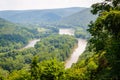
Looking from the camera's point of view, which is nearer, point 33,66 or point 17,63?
point 33,66

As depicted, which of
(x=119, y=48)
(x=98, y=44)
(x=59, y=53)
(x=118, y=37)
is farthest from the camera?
(x=59, y=53)

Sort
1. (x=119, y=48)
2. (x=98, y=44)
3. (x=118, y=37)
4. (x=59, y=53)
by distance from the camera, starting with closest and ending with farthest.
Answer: (x=119, y=48)
(x=118, y=37)
(x=98, y=44)
(x=59, y=53)

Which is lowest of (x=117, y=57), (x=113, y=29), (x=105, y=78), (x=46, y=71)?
(x=46, y=71)

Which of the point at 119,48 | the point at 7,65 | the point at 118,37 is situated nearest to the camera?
the point at 119,48

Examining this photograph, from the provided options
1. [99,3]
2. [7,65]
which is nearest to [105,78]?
[99,3]

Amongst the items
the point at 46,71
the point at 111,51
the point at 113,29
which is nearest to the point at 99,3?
the point at 113,29

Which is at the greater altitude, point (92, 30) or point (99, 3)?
point (99, 3)

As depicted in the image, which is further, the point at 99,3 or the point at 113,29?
the point at 99,3

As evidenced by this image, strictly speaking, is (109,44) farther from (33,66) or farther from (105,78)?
(33,66)

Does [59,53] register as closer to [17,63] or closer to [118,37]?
[17,63]
